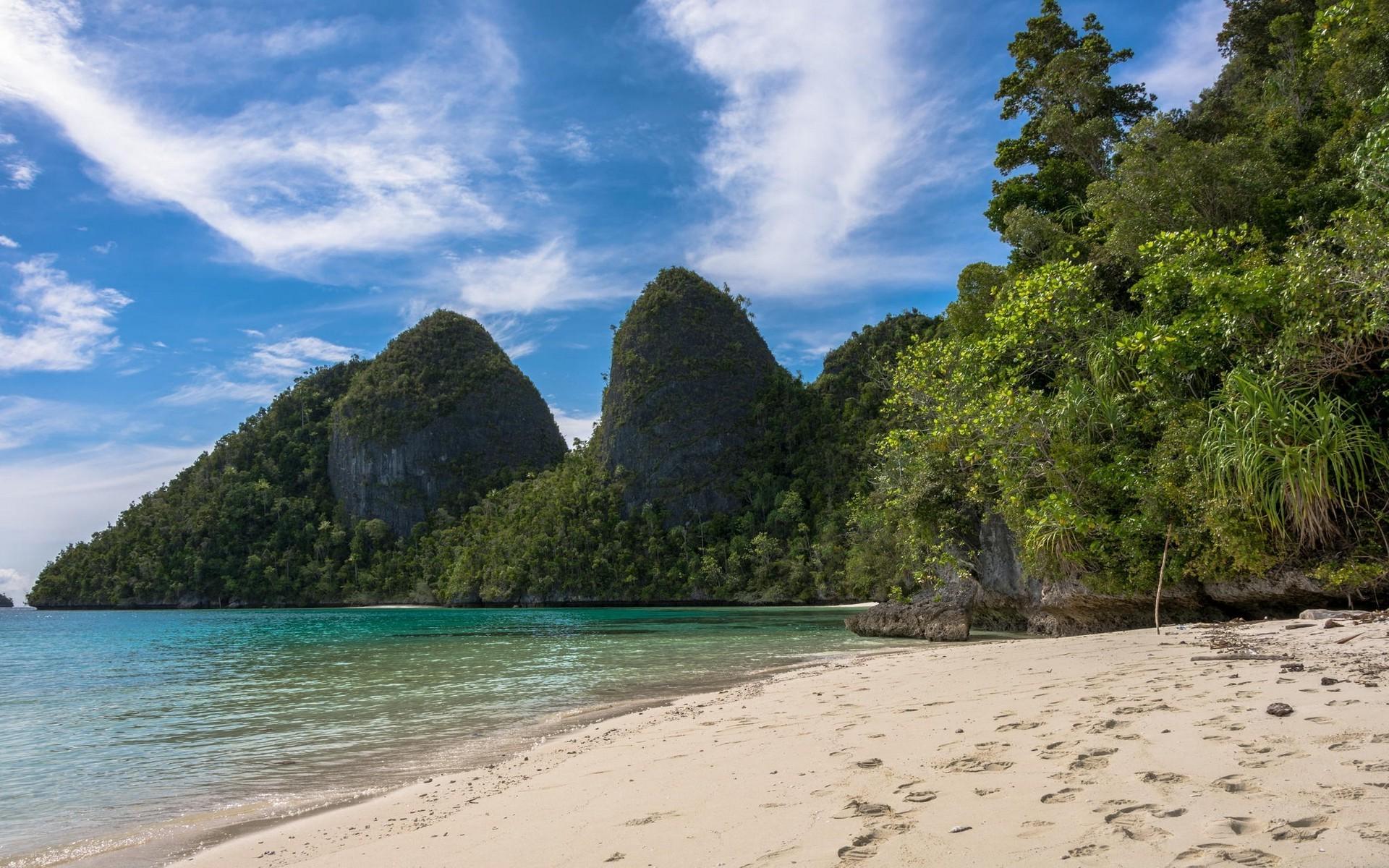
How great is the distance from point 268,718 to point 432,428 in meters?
96.6

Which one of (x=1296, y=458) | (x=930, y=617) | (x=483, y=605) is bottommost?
(x=483, y=605)

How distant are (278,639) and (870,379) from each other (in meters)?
53.0

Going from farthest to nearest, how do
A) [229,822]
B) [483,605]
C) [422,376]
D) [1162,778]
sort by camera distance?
[422,376]
[483,605]
[229,822]
[1162,778]

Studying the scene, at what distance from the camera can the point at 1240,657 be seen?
547cm

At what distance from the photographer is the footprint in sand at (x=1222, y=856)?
203 centimetres

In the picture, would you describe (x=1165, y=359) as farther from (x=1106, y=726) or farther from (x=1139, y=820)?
(x=1139, y=820)

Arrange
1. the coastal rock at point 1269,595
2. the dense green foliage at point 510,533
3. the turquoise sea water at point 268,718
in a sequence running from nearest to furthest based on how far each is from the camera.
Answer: the turquoise sea water at point 268,718 < the coastal rock at point 1269,595 < the dense green foliage at point 510,533

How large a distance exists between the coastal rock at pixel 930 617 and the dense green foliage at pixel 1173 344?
121 centimetres

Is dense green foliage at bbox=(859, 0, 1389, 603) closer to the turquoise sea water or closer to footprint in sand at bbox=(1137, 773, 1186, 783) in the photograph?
the turquoise sea water

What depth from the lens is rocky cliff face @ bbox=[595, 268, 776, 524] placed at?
247 ft

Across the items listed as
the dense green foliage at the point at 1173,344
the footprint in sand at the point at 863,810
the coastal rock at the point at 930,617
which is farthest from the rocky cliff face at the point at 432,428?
the footprint in sand at the point at 863,810

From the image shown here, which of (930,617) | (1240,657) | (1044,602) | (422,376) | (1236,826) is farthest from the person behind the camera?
(422,376)

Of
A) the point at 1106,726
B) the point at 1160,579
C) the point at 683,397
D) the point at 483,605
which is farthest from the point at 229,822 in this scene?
the point at 683,397

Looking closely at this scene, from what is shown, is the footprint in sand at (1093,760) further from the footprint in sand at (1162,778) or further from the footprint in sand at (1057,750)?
the footprint in sand at (1162,778)
